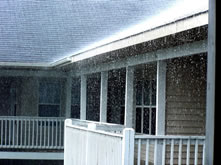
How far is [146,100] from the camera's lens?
13.5 metres

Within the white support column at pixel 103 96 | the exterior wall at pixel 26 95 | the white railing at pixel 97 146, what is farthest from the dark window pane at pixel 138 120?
the exterior wall at pixel 26 95

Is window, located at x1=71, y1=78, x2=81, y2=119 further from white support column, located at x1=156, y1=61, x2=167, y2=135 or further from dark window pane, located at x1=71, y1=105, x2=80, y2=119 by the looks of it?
white support column, located at x1=156, y1=61, x2=167, y2=135

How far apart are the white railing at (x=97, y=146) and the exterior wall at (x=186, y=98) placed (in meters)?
1.02

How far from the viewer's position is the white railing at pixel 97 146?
22.1ft

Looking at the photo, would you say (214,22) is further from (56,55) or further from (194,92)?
(56,55)

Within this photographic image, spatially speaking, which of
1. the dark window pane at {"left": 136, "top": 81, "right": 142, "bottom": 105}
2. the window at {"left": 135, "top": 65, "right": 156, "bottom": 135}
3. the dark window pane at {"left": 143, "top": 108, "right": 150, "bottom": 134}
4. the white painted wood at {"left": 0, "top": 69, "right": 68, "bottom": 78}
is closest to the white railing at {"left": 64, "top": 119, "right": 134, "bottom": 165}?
the window at {"left": 135, "top": 65, "right": 156, "bottom": 135}

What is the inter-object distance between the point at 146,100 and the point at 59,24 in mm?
7956

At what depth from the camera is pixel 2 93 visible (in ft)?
66.1

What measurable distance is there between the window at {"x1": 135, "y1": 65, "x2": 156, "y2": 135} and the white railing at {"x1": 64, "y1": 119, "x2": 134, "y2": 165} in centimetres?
223

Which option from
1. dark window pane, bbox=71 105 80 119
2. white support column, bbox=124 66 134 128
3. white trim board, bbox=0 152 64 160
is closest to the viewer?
white support column, bbox=124 66 134 128

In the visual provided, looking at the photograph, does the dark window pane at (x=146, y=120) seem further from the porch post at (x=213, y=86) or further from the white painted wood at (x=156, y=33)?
the porch post at (x=213, y=86)

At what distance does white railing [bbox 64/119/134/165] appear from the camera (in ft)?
22.1

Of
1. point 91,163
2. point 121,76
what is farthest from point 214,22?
point 121,76

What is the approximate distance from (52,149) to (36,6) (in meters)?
6.64
